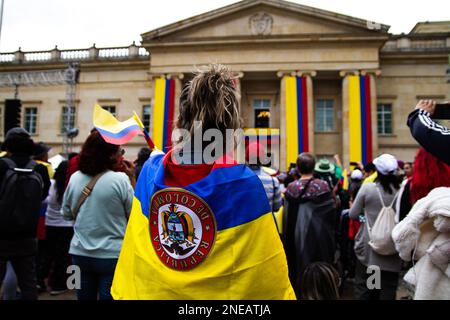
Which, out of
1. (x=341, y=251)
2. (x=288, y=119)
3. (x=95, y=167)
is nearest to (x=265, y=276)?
(x=95, y=167)

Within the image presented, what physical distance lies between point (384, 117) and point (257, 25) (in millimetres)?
11318

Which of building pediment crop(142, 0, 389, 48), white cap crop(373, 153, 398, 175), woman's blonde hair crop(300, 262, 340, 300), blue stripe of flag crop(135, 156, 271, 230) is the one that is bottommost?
woman's blonde hair crop(300, 262, 340, 300)

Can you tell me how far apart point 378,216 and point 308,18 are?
25.9 meters

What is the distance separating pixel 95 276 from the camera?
3416 mm

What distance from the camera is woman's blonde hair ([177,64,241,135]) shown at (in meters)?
1.92

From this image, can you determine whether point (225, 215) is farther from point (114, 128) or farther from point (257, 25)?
point (257, 25)

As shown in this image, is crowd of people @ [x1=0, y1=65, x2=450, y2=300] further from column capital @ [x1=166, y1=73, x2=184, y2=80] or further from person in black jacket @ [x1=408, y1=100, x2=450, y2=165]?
column capital @ [x1=166, y1=73, x2=184, y2=80]

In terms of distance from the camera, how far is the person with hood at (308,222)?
4.79 m

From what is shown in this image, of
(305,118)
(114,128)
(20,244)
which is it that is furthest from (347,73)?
(20,244)

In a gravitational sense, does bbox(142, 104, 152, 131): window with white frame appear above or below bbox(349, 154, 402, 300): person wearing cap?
above

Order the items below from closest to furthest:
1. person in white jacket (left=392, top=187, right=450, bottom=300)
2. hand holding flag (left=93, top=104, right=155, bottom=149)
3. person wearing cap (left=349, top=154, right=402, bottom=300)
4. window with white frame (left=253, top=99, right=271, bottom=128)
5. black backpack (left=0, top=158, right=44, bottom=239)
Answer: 1. person in white jacket (left=392, top=187, right=450, bottom=300)
2. hand holding flag (left=93, top=104, right=155, bottom=149)
3. black backpack (left=0, top=158, right=44, bottom=239)
4. person wearing cap (left=349, top=154, right=402, bottom=300)
5. window with white frame (left=253, top=99, right=271, bottom=128)

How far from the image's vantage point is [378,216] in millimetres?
4262

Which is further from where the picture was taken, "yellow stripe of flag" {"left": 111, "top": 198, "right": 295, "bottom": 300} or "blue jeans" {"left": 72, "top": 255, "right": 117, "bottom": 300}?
"blue jeans" {"left": 72, "top": 255, "right": 117, "bottom": 300}

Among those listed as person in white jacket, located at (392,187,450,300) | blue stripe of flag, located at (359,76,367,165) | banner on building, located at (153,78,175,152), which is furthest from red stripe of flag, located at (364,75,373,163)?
person in white jacket, located at (392,187,450,300)
